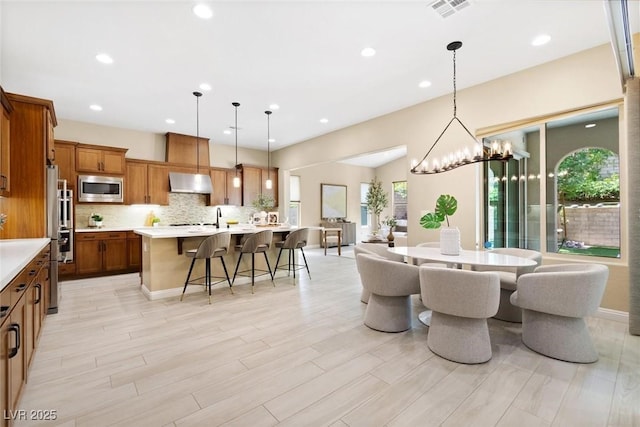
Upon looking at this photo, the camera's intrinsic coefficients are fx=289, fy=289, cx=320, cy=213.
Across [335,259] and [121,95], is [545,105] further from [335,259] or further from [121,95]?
[121,95]

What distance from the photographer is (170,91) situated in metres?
4.39

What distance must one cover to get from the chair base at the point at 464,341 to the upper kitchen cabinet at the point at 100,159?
6317 mm

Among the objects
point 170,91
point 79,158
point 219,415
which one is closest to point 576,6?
point 219,415

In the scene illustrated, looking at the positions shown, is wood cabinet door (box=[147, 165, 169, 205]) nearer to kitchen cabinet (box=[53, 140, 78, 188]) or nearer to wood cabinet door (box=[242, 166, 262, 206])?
kitchen cabinet (box=[53, 140, 78, 188])

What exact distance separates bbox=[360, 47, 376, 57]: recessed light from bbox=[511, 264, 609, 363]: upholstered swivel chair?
2791 millimetres

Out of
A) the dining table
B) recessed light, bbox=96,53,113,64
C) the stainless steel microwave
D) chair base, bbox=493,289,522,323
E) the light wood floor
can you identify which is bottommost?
the light wood floor

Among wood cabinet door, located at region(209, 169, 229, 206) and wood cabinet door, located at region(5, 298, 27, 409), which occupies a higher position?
wood cabinet door, located at region(209, 169, 229, 206)

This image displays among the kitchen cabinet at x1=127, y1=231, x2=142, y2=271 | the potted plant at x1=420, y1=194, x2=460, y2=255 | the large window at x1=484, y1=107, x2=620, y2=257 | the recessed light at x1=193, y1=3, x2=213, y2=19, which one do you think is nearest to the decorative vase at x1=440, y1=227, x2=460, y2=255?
the potted plant at x1=420, y1=194, x2=460, y2=255

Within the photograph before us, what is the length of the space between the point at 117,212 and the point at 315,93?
15.9 feet

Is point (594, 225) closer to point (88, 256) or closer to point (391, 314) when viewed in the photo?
point (391, 314)

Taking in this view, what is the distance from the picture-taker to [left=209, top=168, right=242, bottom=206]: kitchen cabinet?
7219mm

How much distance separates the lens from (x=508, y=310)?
3.16 m

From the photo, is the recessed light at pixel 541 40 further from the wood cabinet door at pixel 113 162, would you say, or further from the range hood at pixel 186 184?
the wood cabinet door at pixel 113 162

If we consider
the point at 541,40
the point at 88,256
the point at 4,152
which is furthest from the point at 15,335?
the point at 541,40
